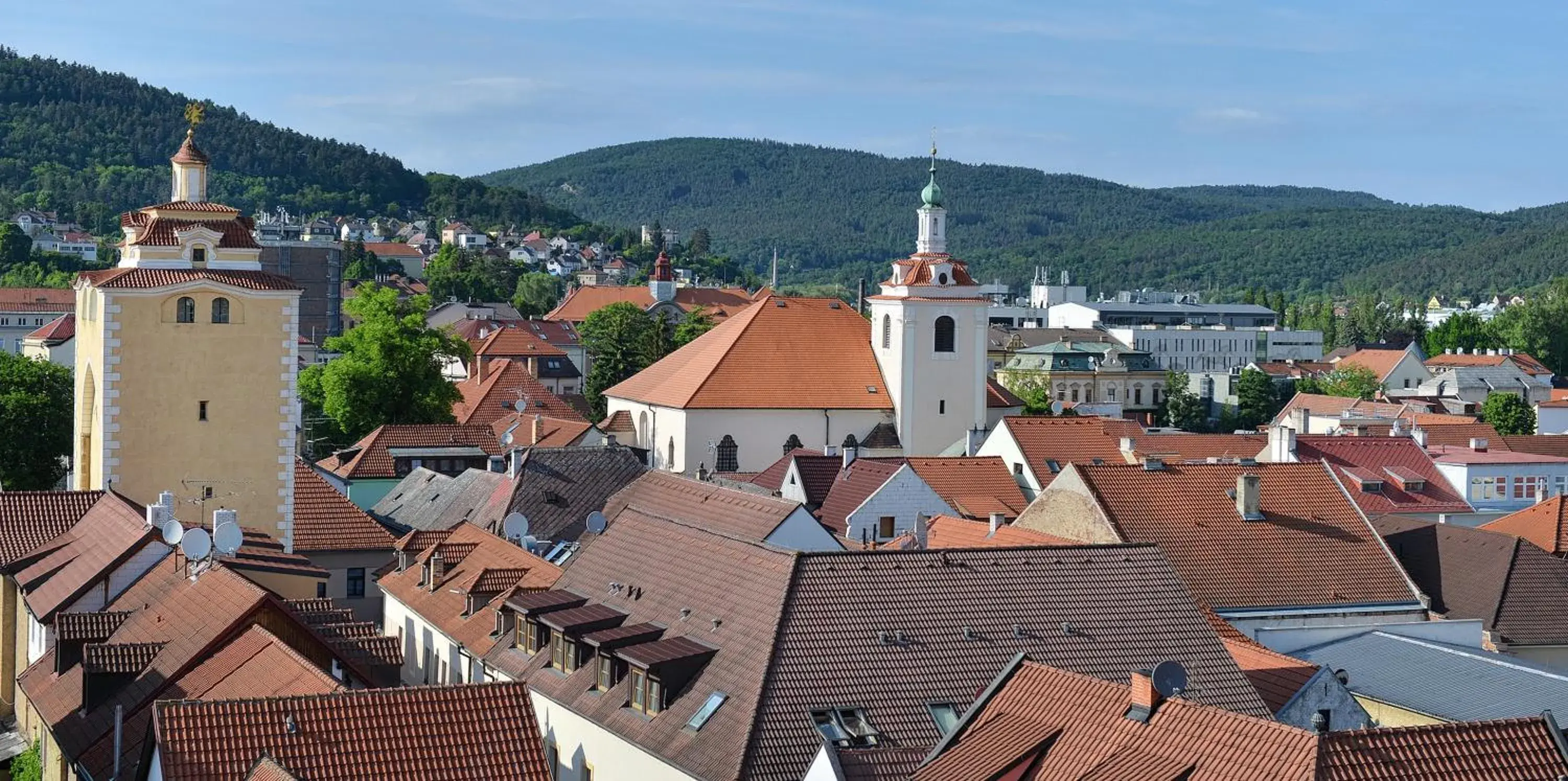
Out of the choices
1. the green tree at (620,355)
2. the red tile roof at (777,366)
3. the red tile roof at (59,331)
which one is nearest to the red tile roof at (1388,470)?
the red tile roof at (777,366)

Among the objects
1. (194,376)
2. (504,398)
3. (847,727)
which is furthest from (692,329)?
(847,727)

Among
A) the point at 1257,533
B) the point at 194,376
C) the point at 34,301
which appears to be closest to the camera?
the point at 1257,533

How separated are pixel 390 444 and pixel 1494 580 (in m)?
34.1

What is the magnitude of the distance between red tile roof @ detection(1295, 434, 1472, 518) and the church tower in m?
14.2

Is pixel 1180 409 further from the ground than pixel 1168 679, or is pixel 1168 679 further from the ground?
pixel 1168 679

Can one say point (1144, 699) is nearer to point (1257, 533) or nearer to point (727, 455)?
point (1257, 533)

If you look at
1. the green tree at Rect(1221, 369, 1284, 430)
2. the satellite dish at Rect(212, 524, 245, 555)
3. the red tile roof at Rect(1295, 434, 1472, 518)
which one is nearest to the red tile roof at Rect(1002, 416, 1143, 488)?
the red tile roof at Rect(1295, 434, 1472, 518)

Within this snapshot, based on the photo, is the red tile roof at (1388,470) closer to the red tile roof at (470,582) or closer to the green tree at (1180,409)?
the red tile roof at (470,582)

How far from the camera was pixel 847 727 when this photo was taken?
72.8ft

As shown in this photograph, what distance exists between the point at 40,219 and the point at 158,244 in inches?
6367

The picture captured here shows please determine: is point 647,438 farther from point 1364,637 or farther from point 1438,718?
point 1438,718

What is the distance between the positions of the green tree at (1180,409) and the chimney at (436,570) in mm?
89027

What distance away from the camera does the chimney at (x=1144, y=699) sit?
61.4ft

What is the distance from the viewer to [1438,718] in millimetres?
28297
